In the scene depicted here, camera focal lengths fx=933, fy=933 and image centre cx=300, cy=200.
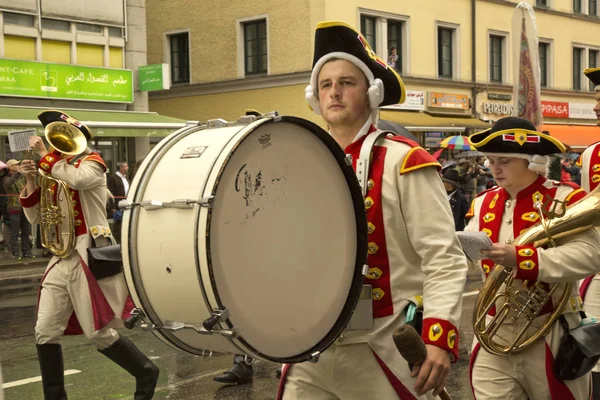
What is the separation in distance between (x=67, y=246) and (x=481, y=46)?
26.7 metres

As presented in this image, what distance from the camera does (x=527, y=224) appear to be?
4.26 m

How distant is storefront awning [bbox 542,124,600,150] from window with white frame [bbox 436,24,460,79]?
542 centimetres

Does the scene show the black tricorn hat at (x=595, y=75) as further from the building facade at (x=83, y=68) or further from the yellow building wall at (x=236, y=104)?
the yellow building wall at (x=236, y=104)

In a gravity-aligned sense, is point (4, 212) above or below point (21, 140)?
below

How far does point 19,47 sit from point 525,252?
18.5 m

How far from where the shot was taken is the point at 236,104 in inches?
1107

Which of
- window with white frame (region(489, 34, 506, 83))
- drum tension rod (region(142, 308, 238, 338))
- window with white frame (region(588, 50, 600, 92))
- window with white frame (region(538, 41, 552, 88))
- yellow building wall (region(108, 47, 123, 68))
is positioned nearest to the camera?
drum tension rod (region(142, 308, 238, 338))

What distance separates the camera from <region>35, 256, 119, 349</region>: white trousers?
6055mm

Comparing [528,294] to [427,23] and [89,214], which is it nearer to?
[89,214]

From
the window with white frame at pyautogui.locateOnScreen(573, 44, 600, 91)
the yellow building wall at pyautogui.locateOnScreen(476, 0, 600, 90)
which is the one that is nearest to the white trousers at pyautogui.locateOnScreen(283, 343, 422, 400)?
the yellow building wall at pyautogui.locateOnScreen(476, 0, 600, 90)

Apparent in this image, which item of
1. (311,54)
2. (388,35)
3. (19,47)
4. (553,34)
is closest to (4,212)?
(19,47)

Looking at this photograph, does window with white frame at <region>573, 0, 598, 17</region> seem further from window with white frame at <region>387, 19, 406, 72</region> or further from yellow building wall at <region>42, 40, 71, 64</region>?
yellow building wall at <region>42, 40, 71, 64</region>

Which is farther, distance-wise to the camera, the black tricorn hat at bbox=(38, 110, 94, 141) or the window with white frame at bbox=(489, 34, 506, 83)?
the window with white frame at bbox=(489, 34, 506, 83)

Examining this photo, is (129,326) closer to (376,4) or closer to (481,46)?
(376,4)
